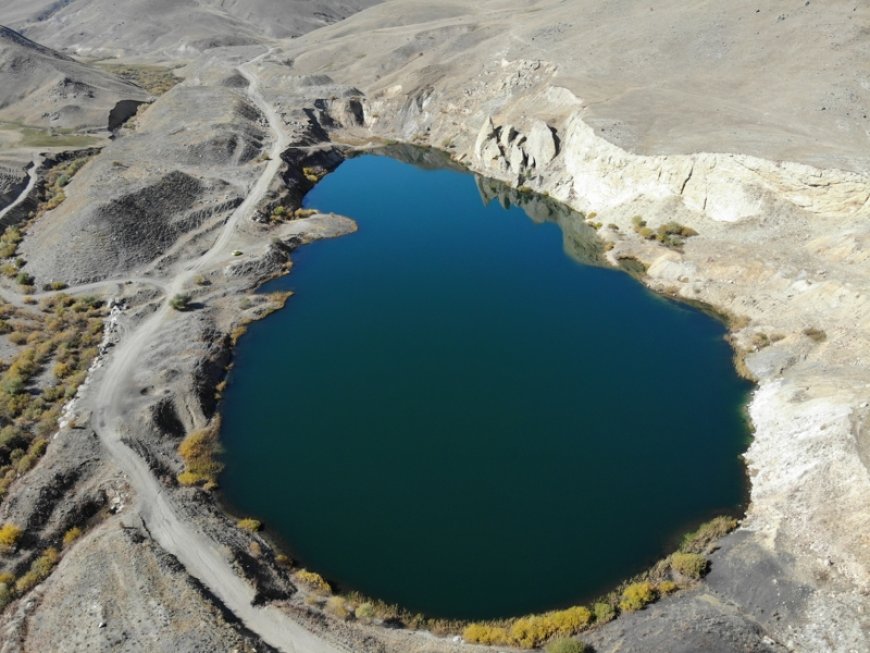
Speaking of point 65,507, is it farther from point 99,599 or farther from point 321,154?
point 321,154

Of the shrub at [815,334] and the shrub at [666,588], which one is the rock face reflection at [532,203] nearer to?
the shrub at [815,334]

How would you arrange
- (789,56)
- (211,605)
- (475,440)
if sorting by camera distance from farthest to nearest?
(789,56), (475,440), (211,605)

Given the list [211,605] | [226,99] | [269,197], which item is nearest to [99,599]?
[211,605]

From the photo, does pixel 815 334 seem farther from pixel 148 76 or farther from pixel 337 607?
pixel 148 76

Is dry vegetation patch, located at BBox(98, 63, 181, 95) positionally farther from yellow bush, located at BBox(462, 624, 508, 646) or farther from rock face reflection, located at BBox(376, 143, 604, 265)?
yellow bush, located at BBox(462, 624, 508, 646)

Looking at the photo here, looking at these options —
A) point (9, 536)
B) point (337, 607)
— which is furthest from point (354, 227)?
point (337, 607)

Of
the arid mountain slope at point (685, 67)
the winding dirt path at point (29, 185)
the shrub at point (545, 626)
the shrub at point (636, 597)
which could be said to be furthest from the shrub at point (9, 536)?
the arid mountain slope at point (685, 67)
